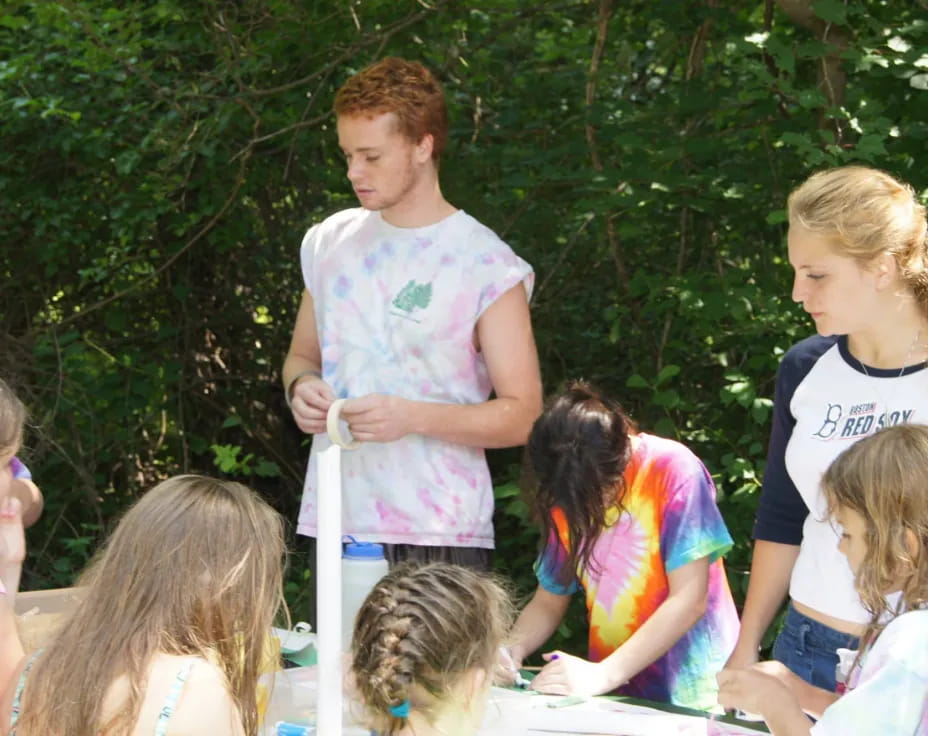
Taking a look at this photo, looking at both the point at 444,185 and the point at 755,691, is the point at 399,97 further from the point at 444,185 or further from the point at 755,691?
the point at 444,185

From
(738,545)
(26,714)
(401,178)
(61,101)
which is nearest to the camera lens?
(26,714)

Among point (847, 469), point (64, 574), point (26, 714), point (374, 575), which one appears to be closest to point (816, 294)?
point (847, 469)

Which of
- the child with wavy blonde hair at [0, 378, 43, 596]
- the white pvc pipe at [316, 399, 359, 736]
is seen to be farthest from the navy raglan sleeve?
the child with wavy blonde hair at [0, 378, 43, 596]

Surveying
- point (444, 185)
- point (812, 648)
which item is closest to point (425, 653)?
point (812, 648)

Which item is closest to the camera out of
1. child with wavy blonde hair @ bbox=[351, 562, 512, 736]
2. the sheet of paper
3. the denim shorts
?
child with wavy blonde hair @ bbox=[351, 562, 512, 736]

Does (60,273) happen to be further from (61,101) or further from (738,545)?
(738,545)

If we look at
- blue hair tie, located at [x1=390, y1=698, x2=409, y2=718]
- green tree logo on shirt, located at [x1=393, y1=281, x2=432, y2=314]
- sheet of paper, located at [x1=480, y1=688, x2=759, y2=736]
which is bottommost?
sheet of paper, located at [x1=480, y1=688, x2=759, y2=736]

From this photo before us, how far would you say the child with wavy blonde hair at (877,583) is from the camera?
1.56 meters

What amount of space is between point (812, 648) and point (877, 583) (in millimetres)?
431

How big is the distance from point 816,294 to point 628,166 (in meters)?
1.80

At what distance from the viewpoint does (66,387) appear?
5039mm

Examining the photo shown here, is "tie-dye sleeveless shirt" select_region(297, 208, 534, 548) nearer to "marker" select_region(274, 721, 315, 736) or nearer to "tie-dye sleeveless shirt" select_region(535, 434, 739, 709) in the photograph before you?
"tie-dye sleeveless shirt" select_region(535, 434, 739, 709)

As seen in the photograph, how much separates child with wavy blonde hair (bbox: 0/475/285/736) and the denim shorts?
2.89 ft

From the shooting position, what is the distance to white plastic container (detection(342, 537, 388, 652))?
6.58ft
